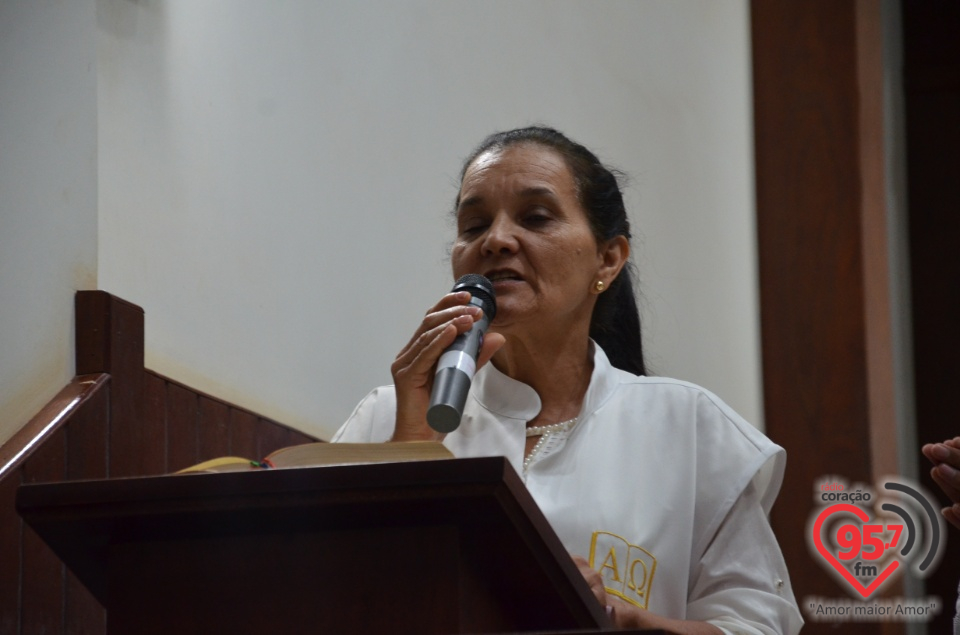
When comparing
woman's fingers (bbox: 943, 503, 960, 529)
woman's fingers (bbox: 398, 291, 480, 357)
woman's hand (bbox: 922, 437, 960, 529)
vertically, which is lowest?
woman's fingers (bbox: 943, 503, 960, 529)

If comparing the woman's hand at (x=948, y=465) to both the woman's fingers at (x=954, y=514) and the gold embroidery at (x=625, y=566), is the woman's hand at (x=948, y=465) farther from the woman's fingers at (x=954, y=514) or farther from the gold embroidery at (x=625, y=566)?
the gold embroidery at (x=625, y=566)

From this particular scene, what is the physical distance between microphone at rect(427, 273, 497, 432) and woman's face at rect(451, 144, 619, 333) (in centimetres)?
26

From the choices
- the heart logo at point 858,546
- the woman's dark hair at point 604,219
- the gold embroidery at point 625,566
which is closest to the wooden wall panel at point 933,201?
the heart logo at point 858,546

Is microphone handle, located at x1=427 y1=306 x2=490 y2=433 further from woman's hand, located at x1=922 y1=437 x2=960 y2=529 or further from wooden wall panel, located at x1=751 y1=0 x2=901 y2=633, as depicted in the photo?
wooden wall panel, located at x1=751 y1=0 x2=901 y2=633

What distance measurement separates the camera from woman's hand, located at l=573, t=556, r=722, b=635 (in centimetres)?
153

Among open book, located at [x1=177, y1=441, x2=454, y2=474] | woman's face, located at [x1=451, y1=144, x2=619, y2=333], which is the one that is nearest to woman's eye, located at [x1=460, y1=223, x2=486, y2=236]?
woman's face, located at [x1=451, y1=144, x2=619, y2=333]

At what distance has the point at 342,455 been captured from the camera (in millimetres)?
1243

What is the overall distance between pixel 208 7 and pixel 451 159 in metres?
1.06

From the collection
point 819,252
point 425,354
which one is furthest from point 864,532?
point 425,354

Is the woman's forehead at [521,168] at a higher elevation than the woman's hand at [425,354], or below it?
higher

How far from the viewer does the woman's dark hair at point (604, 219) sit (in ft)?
7.78

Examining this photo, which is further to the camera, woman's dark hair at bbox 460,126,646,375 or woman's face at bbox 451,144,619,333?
woman's dark hair at bbox 460,126,646,375

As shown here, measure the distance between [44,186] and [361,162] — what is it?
1.11m

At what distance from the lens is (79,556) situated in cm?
130
